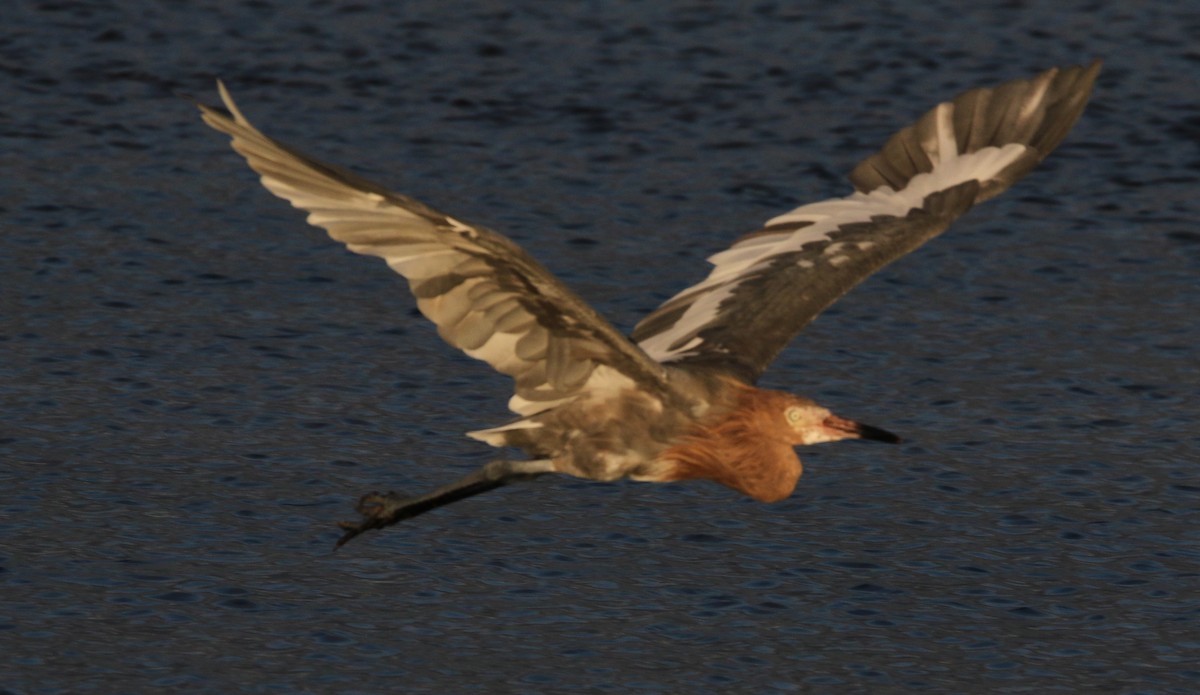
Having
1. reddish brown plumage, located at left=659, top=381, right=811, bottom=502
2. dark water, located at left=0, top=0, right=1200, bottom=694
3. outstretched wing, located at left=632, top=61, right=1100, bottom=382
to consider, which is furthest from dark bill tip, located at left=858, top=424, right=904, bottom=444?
Answer: dark water, located at left=0, top=0, right=1200, bottom=694

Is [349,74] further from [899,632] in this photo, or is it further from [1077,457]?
[899,632]

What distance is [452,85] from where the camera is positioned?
1733cm

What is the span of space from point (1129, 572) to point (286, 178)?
471 centimetres

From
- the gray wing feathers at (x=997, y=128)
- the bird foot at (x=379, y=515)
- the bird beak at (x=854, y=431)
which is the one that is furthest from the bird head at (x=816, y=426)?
the gray wing feathers at (x=997, y=128)

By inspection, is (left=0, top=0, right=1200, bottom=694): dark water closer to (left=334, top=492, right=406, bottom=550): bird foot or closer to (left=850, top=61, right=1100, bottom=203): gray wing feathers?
(left=334, top=492, right=406, bottom=550): bird foot

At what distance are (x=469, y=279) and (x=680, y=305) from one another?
2.36m

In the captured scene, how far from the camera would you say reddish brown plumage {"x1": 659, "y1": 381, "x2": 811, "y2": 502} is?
8.89 metres

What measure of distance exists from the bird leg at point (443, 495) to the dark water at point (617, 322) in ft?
1.61

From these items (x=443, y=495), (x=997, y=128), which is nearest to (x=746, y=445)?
(x=443, y=495)

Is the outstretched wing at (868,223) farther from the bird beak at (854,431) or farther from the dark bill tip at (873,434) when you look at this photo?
the dark bill tip at (873,434)

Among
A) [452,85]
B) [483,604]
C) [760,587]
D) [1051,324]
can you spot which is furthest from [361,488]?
[452,85]

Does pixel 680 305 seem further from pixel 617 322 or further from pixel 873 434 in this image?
pixel 617 322

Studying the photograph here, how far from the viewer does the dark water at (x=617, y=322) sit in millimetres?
9609

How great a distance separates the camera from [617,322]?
43.2ft
